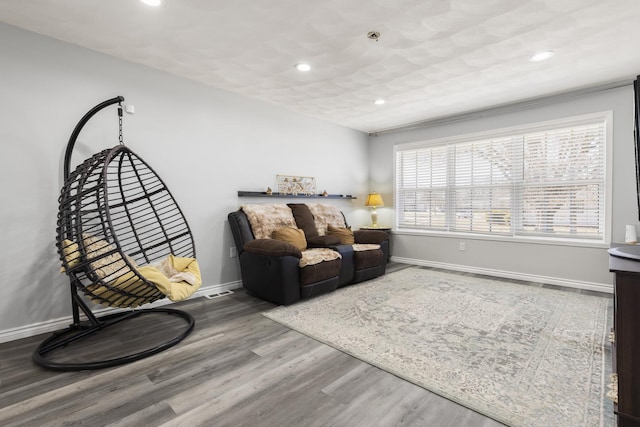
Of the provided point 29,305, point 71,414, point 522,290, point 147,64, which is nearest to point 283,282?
point 71,414

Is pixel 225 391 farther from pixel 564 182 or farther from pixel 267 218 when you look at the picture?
pixel 564 182

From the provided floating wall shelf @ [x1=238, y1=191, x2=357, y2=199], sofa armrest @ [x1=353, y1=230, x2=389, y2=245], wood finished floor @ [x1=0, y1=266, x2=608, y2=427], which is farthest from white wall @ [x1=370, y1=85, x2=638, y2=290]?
wood finished floor @ [x1=0, y1=266, x2=608, y2=427]

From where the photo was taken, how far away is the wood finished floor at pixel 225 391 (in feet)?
4.79

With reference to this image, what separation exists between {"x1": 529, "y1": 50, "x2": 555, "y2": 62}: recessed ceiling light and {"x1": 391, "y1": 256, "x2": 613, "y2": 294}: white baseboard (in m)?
2.64

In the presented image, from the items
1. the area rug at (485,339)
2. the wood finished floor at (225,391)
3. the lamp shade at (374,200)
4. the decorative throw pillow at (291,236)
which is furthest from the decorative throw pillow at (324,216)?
the wood finished floor at (225,391)

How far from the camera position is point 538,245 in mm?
3953

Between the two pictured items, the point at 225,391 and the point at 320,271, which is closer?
the point at 225,391

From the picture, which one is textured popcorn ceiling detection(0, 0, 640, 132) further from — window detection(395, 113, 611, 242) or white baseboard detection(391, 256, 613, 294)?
white baseboard detection(391, 256, 613, 294)

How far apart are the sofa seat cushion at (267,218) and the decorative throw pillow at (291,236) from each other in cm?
11

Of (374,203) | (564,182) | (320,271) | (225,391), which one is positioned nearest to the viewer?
(225,391)

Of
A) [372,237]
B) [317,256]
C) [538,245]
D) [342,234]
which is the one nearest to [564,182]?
[538,245]

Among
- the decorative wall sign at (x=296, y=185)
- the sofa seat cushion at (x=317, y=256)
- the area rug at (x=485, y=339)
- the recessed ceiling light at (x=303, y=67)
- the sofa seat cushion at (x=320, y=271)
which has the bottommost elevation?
the area rug at (x=485, y=339)

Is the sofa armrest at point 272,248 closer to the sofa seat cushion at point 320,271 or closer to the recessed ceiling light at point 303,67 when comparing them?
the sofa seat cushion at point 320,271

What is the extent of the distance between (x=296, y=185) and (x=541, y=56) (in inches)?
123
